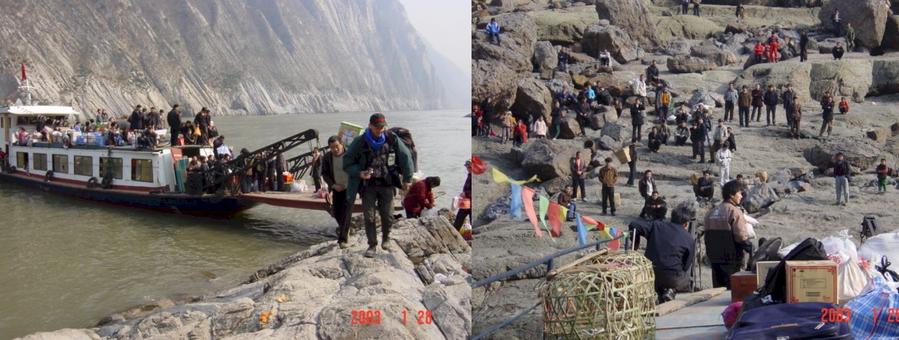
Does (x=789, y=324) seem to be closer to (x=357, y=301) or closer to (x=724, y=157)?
(x=357, y=301)

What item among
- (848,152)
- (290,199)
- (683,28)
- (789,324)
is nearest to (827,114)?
(848,152)

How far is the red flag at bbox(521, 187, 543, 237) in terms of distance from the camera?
4465 millimetres

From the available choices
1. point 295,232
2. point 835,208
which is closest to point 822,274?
point 835,208

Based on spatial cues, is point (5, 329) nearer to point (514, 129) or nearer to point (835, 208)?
point (514, 129)

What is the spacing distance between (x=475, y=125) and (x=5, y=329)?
529 centimetres

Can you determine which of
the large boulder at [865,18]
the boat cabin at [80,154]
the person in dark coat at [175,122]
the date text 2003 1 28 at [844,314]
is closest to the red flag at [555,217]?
the date text 2003 1 28 at [844,314]

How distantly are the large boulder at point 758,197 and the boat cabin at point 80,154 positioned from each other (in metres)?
9.61

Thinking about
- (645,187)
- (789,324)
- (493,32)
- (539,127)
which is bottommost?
(789,324)

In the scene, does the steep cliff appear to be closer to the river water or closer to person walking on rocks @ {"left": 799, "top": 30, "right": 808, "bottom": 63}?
the river water

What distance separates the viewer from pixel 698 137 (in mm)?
5359

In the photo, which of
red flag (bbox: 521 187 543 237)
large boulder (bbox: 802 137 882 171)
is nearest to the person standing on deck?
red flag (bbox: 521 187 543 237)

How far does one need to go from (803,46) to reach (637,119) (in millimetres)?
1349

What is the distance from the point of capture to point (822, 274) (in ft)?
10.3

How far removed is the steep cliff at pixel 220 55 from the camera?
5597 cm
